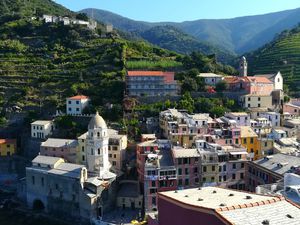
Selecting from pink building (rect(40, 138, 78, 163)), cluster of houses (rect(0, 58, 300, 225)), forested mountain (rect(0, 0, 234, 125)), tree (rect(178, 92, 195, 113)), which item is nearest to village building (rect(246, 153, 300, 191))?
cluster of houses (rect(0, 58, 300, 225))

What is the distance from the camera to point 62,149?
56031 mm

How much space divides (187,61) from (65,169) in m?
38.2

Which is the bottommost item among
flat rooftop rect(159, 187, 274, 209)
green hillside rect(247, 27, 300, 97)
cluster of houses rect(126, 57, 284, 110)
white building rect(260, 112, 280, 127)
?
flat rooftop rect(159, 187, 274, 209)

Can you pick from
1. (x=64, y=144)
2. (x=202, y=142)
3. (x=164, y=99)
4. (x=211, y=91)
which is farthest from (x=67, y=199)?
(x=211, y=91)

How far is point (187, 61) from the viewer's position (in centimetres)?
8281

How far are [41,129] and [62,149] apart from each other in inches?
340

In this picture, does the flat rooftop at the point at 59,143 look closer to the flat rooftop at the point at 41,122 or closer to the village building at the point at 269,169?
the flat rooftop at the point at 41,122

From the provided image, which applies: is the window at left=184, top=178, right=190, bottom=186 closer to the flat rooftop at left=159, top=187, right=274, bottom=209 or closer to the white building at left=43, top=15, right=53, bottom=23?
the flat rooftop at left=159, top=187, right=274, bottom=209

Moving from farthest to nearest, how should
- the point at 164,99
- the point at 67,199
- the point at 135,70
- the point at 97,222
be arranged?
the point at 135,70
the point at 164,99
the point at 67,199
the point at 97,222

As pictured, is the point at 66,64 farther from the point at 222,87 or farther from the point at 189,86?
the point at 222,87

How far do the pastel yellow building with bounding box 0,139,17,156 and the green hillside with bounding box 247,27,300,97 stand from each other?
51.3m

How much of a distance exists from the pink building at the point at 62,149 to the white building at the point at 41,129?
20.5 feet

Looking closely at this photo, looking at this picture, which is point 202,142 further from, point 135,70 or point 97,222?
point 135,70

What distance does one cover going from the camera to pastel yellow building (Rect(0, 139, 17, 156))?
2549 inches
